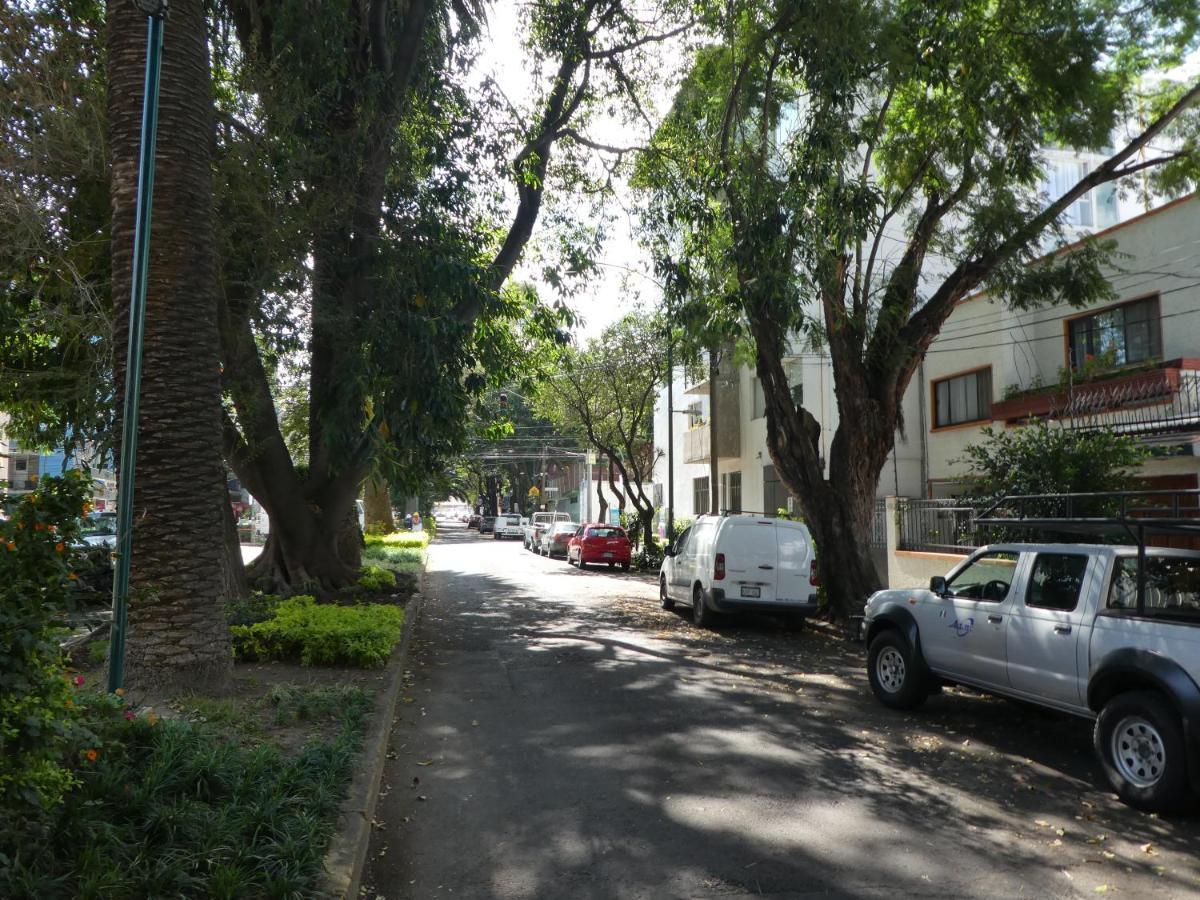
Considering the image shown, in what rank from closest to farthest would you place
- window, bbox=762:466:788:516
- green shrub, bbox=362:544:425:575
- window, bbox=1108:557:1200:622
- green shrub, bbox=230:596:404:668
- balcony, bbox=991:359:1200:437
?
1. window, bbox=1108:557:1200:622
2. green shrub, bbox=230:596:404:668
3. balcony, bbox=991:359:1200:437
4. green shrub, bbox=362:544:425:575
5. window, bbox=762:466:788:516

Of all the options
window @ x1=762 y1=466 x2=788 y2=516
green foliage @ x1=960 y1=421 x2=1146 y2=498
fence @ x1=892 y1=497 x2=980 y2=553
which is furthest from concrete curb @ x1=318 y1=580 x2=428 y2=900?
window @ x1=762 y1=466 x2=788 y2=516

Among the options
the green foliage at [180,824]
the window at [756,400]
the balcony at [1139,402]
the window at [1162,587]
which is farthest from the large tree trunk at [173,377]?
the window at [756,400]

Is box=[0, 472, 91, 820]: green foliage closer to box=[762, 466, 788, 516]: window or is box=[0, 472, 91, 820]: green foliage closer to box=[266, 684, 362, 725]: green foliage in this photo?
box=[266, 684, 362, 725]: green foliage

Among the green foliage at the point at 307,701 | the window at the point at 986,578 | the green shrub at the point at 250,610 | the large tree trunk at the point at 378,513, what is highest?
the large tree trunk at the point at 378,513

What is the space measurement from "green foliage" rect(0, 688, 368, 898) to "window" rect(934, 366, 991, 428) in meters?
19.1

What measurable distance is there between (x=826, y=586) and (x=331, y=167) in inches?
397

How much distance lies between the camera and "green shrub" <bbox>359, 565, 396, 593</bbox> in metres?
17.9

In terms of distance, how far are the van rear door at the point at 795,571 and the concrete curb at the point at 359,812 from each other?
23.7 feet

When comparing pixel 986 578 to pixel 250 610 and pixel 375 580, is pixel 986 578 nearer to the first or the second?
pixel 250 610

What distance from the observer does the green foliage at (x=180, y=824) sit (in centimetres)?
386

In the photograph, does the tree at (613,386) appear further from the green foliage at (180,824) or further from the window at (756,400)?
the green foliage at (180,824)

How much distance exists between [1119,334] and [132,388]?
17711mm

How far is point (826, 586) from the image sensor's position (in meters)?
15.8

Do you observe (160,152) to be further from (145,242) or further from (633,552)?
(633,552)
